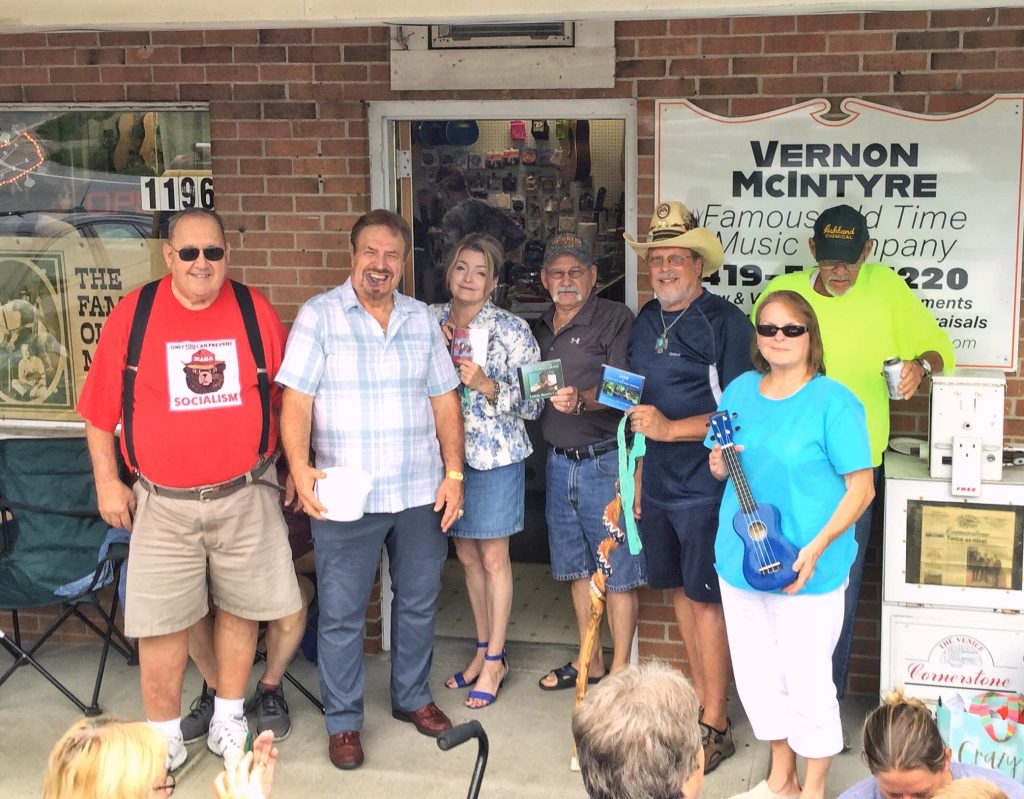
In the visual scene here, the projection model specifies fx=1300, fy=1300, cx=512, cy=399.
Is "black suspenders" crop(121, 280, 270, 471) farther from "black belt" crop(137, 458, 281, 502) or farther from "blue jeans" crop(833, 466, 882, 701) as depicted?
"blue jeans" crop(833, 466, 882, 701)

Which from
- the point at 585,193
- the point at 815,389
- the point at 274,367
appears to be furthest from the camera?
the point at 585,193

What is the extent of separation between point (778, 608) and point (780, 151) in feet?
6.03

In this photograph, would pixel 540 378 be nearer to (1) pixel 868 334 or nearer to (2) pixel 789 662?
(1) pixel 868 334

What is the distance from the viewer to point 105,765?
8.64 feet

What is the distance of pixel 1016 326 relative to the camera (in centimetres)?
485

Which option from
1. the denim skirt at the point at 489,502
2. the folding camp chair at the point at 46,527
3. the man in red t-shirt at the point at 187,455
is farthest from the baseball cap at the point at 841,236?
the folding camp chair at the point at 46,527

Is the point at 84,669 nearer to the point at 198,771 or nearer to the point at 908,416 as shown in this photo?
the point at 198,771

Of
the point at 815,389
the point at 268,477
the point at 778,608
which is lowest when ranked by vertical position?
the point at 778,608

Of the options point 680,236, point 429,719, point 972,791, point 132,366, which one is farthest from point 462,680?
point 972,791

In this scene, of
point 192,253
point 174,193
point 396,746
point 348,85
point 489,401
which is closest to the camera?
point 192,253

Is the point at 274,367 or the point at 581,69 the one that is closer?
the point at 274,367

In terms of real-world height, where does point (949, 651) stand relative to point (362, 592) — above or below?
below

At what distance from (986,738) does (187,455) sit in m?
2.79

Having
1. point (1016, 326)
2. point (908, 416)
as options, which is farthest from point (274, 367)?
point (1016, 326)
